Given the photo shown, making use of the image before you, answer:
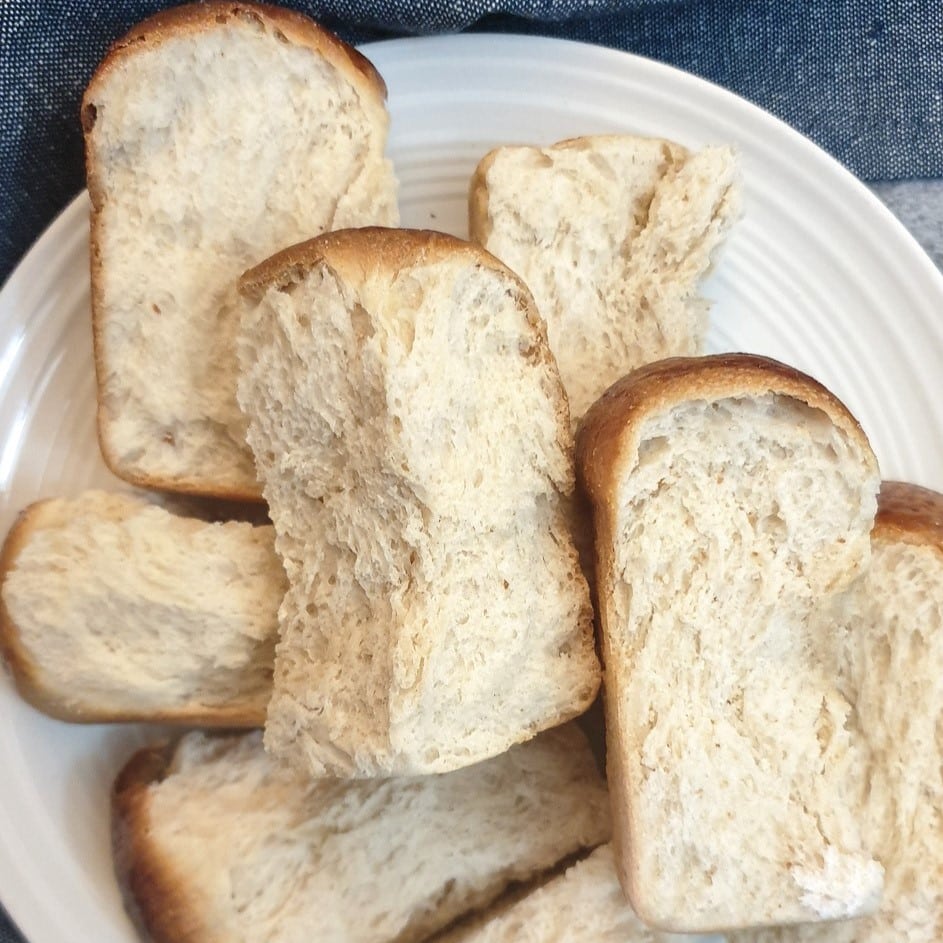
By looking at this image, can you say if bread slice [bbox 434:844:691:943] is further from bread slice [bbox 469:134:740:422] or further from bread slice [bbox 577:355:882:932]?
bread slice [bbox 469:134:740:422]

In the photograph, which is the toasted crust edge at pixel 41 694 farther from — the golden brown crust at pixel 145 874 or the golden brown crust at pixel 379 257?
the golden brown crust at pixel 379 257

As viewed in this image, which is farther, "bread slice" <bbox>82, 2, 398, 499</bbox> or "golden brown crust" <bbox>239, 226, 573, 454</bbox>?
"bread slice" <bbox>82, 2, 398, 499</bbox>

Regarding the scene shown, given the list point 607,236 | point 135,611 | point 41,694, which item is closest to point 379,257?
point 607,236

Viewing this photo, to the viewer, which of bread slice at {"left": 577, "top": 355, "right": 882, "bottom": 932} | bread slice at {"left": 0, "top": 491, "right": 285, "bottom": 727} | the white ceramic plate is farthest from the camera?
the white ceramic plate

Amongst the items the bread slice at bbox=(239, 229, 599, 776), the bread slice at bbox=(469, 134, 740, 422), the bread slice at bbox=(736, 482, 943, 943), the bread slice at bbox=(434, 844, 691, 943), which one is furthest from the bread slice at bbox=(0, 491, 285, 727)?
the bread slice at bbox=(736, 482, 943, 943)

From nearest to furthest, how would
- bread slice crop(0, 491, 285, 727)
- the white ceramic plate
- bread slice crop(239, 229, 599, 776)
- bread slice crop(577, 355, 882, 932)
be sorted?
bread slice crop(239, 229, 599, 776)
bread slice crop(577, 355, 882, 932)
bread slice crop(0, 491, 285, 727)
the white ceramic plate

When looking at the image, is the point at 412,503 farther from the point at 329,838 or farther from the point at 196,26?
the point at 196,26
